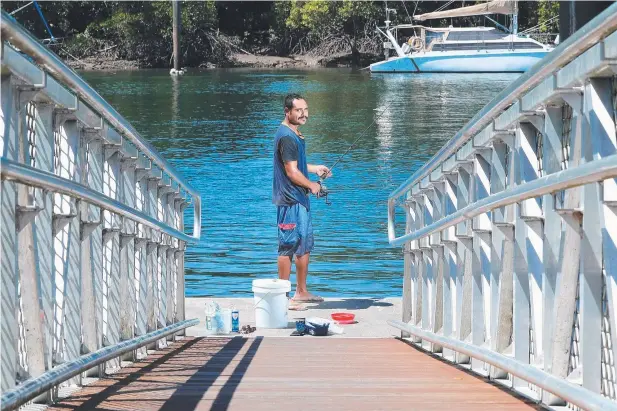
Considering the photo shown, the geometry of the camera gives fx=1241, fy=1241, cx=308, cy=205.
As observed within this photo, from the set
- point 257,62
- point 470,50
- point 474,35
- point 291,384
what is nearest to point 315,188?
point 291,384

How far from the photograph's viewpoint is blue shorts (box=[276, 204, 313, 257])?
9586 millimetres

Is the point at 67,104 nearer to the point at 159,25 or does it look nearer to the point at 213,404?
the point at 213,404

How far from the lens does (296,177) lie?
9336 millimetres

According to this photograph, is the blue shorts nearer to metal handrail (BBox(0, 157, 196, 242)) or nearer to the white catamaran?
metal handrail (BBox(0, 157, 196, 242))

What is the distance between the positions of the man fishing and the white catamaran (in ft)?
173

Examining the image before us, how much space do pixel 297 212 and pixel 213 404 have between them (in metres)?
5.30

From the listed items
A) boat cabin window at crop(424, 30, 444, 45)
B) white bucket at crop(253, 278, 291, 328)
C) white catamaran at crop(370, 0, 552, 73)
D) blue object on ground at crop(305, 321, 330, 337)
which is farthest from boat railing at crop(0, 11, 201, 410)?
boat cabin window at crop(424, 30, 444, 45)

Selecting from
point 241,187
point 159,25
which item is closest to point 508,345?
point 241,187

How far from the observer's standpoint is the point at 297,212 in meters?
9.61

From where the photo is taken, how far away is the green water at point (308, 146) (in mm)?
15336

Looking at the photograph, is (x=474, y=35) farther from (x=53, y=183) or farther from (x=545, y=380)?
(x=53, y=183)

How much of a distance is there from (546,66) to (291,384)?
1.83 meters

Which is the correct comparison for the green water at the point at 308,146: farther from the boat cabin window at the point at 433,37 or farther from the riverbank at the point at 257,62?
the riverbank at the point at 257,62

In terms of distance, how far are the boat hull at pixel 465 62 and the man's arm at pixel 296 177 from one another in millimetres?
53320
